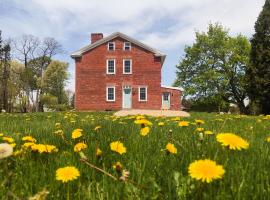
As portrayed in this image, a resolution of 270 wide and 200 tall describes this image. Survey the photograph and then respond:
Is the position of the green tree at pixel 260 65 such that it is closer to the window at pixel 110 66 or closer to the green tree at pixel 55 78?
the window at pixel 110 66

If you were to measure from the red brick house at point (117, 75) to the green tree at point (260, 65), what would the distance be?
1017 cm

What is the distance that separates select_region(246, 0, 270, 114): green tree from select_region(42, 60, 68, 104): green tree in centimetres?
4427

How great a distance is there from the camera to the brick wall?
42656 millimetres

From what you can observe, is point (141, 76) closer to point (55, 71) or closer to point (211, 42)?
point (211, 42)

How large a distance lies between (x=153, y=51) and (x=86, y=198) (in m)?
41.6

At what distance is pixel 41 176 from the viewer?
241cm

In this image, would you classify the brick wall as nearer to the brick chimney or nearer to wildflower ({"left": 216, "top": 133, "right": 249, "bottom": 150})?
the brick chimney

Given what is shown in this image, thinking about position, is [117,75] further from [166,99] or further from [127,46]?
[166,99]

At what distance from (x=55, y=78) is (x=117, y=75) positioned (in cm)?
4084

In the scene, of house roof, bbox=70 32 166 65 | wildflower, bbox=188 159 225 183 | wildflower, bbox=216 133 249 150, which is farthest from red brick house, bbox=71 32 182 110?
wildflower, bbox=188 159 225 183

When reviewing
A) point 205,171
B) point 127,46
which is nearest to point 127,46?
point 127,46

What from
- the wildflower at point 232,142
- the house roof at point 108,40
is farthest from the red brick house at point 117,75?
the wildflower at point 232,142

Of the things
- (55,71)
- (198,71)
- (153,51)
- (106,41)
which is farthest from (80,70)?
(55,71)

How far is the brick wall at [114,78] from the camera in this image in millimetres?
42656
